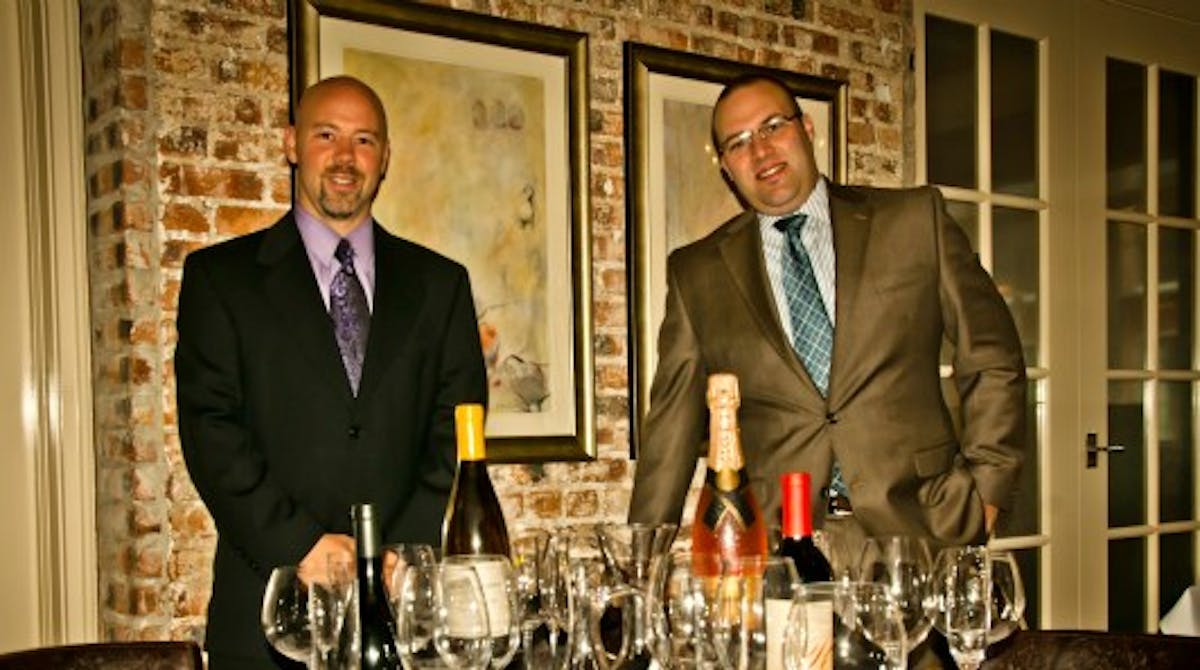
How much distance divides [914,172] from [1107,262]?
1016 millimetres

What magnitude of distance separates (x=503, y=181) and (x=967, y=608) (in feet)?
6.18

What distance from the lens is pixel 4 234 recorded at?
2633 mm

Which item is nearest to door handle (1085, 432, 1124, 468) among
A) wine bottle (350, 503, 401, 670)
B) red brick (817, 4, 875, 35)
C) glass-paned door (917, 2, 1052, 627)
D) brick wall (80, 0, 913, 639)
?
glass-paned door (917, 2, 1052, 627)

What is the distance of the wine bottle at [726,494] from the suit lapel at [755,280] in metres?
0.55

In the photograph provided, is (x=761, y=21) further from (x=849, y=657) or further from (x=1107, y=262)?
(x=849, y=657)

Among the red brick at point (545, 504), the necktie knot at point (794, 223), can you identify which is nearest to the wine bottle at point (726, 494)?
the necktie knot at point (794, 223)

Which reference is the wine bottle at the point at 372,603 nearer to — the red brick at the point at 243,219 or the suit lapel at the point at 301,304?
the suit lapel at the point at 301,304

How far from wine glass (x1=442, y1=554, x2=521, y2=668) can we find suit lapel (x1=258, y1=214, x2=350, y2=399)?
113 cm

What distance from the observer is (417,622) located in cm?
124

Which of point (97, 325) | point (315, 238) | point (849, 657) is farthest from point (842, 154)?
point (849, 657)

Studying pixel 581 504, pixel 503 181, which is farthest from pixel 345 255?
pixel 581 504

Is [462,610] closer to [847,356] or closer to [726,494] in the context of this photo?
[726,494]

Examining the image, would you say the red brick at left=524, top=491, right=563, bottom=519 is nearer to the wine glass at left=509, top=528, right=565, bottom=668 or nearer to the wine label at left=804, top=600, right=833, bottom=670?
the wine glass at left=509, top=528, right=565, bottom=668

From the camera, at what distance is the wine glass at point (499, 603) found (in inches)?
48.9
